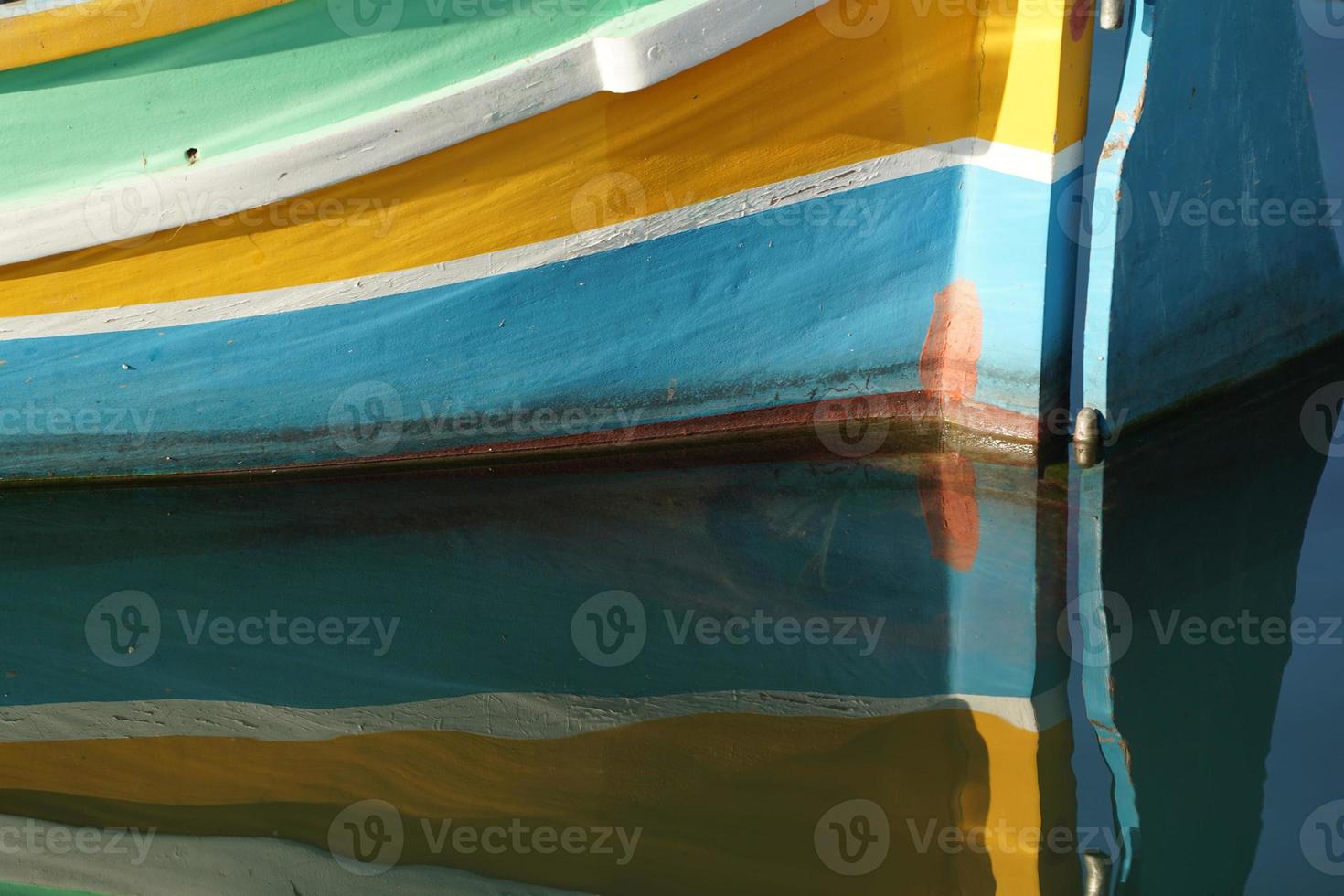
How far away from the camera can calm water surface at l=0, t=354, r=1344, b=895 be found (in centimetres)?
274

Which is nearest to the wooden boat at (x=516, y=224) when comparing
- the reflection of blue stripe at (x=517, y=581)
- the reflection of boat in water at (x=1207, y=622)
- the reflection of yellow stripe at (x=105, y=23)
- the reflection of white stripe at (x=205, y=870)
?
the reflection of yellow stripe at (x=105, y=23)

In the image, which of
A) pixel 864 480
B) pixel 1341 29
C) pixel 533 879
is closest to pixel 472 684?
pixel 533 879

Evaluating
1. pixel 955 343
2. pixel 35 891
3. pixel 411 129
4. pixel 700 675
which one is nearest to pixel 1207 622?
pixel 955 343

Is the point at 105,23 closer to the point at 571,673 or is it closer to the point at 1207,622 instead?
the point at 571,673

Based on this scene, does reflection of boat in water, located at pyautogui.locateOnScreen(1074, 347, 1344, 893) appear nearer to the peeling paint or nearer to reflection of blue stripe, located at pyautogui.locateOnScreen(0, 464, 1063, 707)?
reflection of blue stripe, located at pyautogui.locateOnScreen(0, 464, 1063, 707)

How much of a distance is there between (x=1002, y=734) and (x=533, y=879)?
3.33ft

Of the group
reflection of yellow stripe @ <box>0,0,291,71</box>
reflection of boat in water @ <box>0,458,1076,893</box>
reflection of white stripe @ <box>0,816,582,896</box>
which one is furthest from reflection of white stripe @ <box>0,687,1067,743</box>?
reflection of yellow stripe @ <box>0,0,291,71</box>

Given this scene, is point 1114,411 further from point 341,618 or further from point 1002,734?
point 341,618

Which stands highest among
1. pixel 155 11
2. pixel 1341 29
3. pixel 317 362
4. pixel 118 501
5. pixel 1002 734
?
pixel 1341 29

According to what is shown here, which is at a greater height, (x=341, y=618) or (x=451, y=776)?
(x=341, y=618)

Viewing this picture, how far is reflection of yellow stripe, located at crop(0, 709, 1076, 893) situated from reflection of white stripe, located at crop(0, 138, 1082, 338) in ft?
3.74

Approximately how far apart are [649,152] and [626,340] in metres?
0.52

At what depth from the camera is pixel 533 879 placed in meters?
2.67

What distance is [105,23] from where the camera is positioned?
11.2 ft
